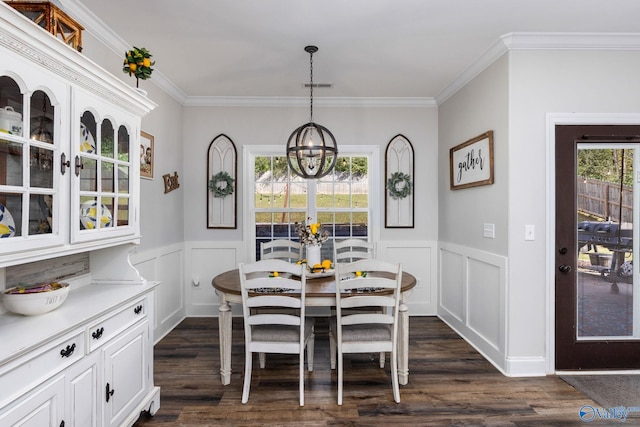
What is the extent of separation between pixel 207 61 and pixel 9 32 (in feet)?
6.64

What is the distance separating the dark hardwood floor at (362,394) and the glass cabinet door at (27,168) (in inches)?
58.4

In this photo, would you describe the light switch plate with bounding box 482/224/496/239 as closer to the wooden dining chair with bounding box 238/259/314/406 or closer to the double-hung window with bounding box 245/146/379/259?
the double-hung window with bounding box 245/146/379/259

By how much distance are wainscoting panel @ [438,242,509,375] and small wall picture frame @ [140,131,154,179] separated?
3.24 meters

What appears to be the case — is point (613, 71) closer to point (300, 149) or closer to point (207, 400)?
point (300, 149)

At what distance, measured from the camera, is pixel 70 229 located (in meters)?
1.65

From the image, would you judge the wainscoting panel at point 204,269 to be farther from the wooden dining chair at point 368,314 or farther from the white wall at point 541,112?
A: the white wall at point 541,112

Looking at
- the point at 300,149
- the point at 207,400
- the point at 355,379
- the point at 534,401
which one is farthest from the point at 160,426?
the point at 534,401

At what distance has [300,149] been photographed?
9.37 feet

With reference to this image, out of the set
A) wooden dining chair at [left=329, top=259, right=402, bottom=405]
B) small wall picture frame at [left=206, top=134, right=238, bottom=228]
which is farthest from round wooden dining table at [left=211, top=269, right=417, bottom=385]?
small wall picture frame at [left=206, top=134, right=238, bottom=228]

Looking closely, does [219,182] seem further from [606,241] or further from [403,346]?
→ [606,241]

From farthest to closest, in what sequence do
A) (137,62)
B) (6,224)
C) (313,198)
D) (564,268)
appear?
(313,198) < (564,268) < (137,62) < (6,224)

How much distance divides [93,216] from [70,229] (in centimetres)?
20

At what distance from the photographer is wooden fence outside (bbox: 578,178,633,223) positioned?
2795 mm

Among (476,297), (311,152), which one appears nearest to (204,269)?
(311,152)
